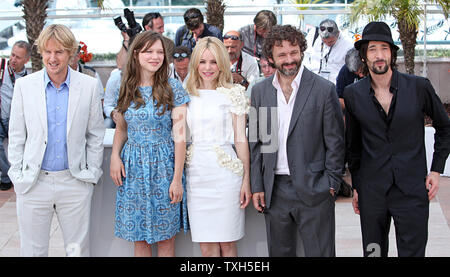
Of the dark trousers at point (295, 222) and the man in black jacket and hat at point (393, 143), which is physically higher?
the man in black jacket and hat at point (393, 143)

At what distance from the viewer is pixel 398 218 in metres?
3.46

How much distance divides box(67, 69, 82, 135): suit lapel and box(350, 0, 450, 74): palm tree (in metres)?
8.41

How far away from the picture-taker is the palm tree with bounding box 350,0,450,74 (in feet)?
35.5

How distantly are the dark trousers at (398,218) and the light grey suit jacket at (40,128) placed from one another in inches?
73.5

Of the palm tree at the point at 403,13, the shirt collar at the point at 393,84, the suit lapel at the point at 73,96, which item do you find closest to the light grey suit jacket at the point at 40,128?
the suit lapel at the point at 73,96

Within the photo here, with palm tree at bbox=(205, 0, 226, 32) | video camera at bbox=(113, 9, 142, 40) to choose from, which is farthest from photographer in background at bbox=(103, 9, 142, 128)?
palm tree at bbox=(205, 0, 226, 32)

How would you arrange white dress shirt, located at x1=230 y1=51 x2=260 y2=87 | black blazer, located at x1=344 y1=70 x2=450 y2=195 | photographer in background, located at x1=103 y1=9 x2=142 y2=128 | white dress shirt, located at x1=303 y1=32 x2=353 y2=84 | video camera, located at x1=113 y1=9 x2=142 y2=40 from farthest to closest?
white dress shirt, located at x1=303 y1=32 x2=353 y2=84
video camera, located at x1=113 y1=9 x2=142 y2=40
photographer in background, located at x1=103 y1=9 x2=142 y2=128
white dress shirt, located at x1=230 y1=51 x2=260 y2=87
black blazer, located at x1=344 y1=70 x2=450 y2=195

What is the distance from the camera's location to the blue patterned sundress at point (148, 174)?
373 cm

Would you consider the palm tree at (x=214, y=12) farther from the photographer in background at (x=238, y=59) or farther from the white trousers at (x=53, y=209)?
the white trousers at (x=53, y=209)

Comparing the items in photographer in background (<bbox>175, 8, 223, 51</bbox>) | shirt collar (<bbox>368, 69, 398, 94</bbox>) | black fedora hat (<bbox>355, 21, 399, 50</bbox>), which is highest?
photographer in background (<bbox>175, 8, 223, 51</bbox>)

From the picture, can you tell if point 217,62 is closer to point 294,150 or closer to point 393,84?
point 294,150

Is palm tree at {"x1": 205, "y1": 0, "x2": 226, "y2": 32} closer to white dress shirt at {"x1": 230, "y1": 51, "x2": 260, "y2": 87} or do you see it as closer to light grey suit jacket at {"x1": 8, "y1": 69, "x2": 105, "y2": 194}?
white dress shirt at {"x1": 230, "y1": 51, "x2": 260, "y2": 87}

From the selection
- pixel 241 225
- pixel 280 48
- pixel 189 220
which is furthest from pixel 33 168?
pixel 280 48

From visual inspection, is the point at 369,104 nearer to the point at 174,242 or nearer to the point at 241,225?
the point at 241,225
